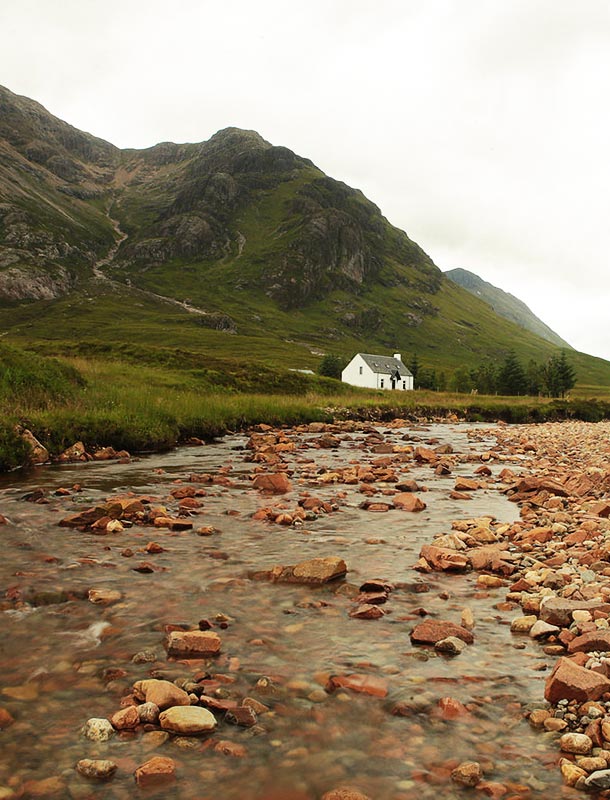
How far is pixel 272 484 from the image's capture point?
14938mm

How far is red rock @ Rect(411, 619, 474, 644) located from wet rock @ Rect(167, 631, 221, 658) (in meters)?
2.21

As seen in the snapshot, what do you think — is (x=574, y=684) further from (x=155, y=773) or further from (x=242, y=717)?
(x=155, y=773)

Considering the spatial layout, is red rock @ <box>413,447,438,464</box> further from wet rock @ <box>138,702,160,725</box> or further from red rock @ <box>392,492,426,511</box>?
wet rock @ <box>138,702,160,725</box>

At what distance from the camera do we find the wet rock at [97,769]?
3.90 metres

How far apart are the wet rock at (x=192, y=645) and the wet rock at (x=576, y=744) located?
10.8ft

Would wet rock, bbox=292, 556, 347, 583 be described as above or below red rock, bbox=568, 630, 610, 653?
below

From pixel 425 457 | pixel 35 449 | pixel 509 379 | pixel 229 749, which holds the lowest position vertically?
pixel 229 749

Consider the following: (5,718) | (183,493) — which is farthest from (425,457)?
(5,718)

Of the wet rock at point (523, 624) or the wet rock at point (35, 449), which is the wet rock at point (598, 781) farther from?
the wet rock at point (35, 449)

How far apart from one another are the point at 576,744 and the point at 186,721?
3.06m

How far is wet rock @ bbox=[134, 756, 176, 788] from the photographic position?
12.8ft

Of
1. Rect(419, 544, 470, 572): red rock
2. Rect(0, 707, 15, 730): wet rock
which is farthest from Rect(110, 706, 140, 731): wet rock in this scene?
Rect(419, 544, 470, 572): red rock

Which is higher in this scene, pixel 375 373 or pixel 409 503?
pixel 375 373

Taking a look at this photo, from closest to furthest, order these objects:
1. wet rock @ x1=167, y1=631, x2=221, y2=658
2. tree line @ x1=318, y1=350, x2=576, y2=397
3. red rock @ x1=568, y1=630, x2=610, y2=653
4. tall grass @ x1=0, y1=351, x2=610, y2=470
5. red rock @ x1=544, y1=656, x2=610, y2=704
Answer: red rock @ x1=544, y1=656, x2=610, y2=704 < red rock @ x1=568, y1=630, x2=610, y2=653 < wet rock @ x1=167, y1=631, x2=221, y2=658 < tall grass @ x1=0, y1=351, x2=610, y2=470 < tree line @ x1=318, y1=350, x2=576, y2=397
